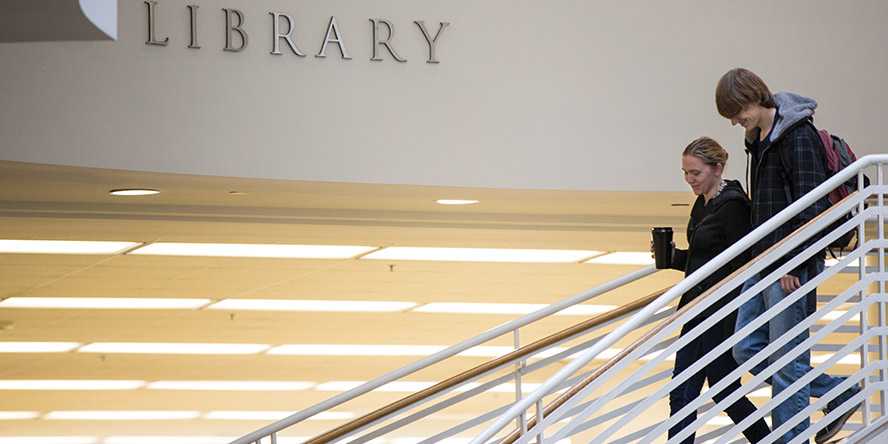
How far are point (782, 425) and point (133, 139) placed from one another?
12.9 ft

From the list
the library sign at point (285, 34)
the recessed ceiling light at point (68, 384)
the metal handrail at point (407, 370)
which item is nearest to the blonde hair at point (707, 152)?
the metal handrail at point (407, 370)

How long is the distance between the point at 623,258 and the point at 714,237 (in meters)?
6.25

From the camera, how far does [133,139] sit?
22.4ft

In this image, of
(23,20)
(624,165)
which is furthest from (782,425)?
(624,165)

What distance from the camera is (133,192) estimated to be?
7902 mm

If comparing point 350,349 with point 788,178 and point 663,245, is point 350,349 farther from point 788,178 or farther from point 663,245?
point 788,178

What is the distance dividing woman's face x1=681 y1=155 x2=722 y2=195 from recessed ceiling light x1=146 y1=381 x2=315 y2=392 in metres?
9.79

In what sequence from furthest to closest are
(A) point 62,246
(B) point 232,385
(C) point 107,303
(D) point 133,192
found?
(B) point 232,385
(C) point 107,303
(A) point 62,246
(D) point 133,192

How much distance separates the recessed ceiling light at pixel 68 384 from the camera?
1361cm

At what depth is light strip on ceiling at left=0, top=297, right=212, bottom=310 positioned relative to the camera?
10.6m

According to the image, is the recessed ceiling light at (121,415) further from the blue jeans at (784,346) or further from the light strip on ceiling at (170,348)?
the blue jeans at (784,346)

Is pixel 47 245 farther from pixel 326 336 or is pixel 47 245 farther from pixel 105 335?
pixel 326 336

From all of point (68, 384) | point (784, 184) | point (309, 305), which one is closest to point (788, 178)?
point (784, 184)

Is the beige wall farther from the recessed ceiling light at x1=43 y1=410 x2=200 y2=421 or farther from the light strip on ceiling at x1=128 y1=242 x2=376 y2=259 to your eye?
the recessed ceiling light at x1=43 y1=410 x2=200 y2=421
